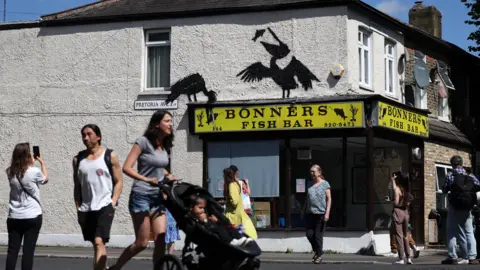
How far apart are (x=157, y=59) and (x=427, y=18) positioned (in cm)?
1037

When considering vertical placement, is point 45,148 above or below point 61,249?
above

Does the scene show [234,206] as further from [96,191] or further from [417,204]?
[417,204]

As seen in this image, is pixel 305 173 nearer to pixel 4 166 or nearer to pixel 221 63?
pixel 221 63

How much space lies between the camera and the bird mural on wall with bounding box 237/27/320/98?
22547 mm

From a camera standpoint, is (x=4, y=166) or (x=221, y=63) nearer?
(x=221, y=63)

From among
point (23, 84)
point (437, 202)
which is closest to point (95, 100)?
point (23, 84)

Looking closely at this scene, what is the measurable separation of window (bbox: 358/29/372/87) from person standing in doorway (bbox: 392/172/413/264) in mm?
5663

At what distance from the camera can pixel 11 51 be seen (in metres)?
25.6

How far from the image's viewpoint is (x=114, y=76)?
80.1 ft

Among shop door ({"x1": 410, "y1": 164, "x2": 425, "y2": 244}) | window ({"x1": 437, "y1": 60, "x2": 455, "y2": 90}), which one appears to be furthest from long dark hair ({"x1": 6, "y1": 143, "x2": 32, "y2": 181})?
A: window ({"x1": 437, "y1": 60, "x2": 455, "y2": 90})

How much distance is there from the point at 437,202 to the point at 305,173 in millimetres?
4963

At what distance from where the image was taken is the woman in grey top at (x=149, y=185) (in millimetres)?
9789

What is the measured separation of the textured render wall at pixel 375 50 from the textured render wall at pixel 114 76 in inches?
11.6

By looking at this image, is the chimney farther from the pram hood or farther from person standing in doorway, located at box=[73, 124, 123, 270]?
the pram hood
